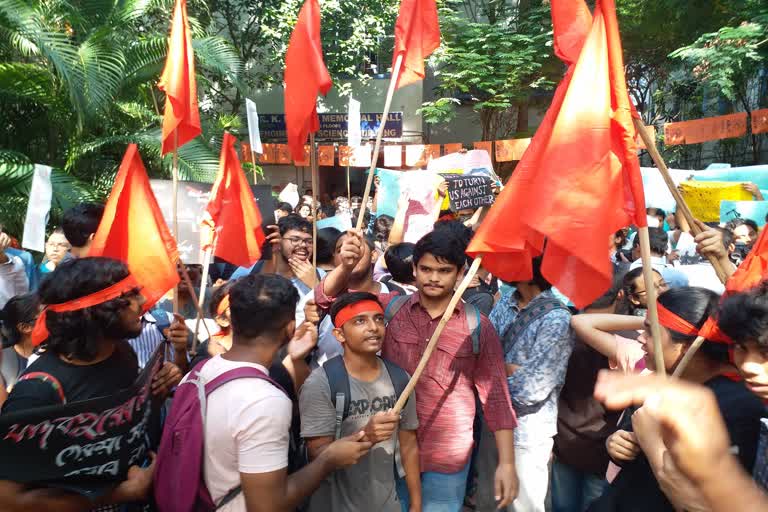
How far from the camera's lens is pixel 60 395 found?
1.83 meters

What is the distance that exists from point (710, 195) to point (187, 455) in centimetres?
668

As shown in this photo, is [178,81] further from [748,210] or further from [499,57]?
[499,57]

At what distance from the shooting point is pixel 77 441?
1.68m

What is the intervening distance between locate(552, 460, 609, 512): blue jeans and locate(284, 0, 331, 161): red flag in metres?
2.03

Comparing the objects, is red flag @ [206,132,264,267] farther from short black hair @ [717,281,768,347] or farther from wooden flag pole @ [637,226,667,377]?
short black hair @ [717,281,768,347]

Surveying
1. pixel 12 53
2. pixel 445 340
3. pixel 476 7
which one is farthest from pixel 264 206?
pixel 476 7

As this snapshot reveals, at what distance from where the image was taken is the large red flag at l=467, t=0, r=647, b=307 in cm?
192

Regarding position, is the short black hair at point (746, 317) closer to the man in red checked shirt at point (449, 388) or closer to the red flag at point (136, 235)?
the man in red checked shirt at point (449, 388)

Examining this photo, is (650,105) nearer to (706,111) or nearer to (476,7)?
(706,111)

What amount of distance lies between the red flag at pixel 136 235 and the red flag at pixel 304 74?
0.78 m

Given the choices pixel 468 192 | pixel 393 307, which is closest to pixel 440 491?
pixel 393 307

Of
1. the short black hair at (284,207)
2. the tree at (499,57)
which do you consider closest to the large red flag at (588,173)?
the short black hair at (284,207)

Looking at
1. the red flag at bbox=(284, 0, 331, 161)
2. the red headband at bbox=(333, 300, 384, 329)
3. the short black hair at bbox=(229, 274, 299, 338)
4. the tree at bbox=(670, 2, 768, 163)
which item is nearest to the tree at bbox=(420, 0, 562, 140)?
the tree at bbox=(670, 2, 768, 163)

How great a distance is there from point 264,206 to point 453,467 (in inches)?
122
